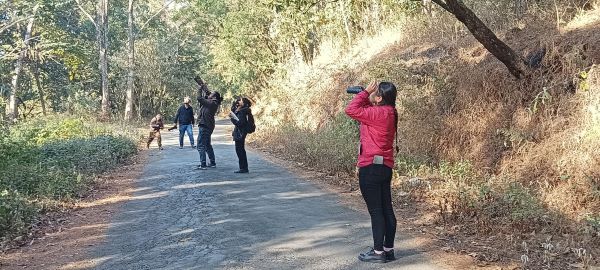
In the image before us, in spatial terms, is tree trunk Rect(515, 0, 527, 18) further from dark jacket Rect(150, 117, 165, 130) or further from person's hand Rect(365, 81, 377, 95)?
dark jacket Rect(150, 117, 165, 130)

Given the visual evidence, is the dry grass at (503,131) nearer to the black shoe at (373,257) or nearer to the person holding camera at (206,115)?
the black shoe at (373,257)

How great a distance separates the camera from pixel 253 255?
5680 mm

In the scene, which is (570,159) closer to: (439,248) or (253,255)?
(439,248)

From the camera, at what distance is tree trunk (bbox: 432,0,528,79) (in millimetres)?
8281

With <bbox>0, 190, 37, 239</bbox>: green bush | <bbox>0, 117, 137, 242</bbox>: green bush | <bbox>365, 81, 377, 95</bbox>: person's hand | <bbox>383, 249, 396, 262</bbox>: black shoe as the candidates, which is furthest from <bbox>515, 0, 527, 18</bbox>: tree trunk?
<bbox>0, 190, 37, 239</bbox>: green bush

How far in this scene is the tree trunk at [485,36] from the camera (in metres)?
8.28

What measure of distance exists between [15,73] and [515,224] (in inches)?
1070

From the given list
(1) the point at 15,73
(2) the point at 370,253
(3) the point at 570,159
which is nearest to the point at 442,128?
(3) the point at 570,159

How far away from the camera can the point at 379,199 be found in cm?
533

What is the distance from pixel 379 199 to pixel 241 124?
6544mm

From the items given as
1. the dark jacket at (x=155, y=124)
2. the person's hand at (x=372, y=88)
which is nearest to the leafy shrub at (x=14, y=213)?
the person's hand at (x=372, y=88)

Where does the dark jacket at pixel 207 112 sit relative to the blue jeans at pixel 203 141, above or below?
above

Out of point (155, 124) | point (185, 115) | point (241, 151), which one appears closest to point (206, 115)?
point (241, 151)

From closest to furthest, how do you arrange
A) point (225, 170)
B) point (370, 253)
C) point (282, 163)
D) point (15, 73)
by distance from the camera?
1. point (370, 253)
2. point (225, 170)
3. point (282, 163)
4. point (15, 73)
